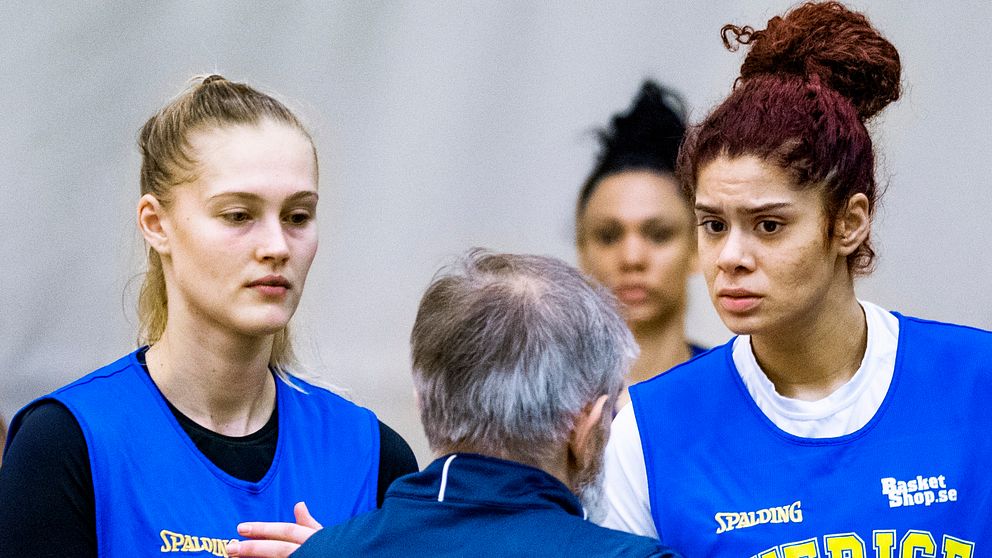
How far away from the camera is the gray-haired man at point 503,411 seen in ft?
4.91

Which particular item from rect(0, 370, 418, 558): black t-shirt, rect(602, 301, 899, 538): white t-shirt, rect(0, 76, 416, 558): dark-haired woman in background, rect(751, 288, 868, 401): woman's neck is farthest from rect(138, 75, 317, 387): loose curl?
rect(751, 288, 868, 401): woman's neck

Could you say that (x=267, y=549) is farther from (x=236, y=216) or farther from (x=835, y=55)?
(x=835, y=55)

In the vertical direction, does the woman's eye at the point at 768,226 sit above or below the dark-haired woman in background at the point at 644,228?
below

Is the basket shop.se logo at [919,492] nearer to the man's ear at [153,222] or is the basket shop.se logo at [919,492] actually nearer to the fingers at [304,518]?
the fingers at [304,518]

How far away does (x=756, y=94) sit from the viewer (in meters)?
2.02

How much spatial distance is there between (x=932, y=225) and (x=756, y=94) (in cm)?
118

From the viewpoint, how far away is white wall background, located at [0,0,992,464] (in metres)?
2.96

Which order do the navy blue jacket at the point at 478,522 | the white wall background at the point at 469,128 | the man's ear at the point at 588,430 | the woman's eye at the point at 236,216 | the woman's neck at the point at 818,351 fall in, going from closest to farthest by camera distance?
the navy blue jacket at the point at 478,522
the man's ear at the point at 588,430
the woman's eye at the point at 236,216
the woman's neck at the point at 818,351
the white wall background at the point at 469,128

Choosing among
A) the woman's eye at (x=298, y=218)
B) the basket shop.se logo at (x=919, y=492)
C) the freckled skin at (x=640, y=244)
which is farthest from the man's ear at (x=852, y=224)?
the freckled skin at (x=640, y=244)

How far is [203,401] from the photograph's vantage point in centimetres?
199

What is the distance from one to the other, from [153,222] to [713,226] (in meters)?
0.83

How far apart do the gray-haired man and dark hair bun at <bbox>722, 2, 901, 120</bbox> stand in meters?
0.67

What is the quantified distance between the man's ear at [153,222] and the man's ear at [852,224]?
0.98 m

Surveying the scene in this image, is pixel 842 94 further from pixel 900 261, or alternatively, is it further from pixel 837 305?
pixel 900 261
